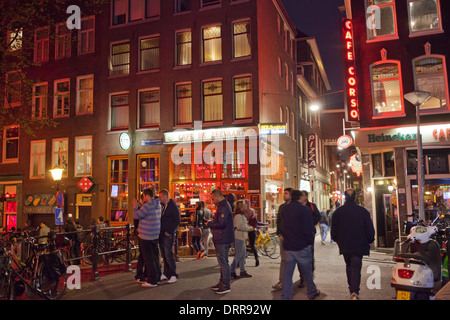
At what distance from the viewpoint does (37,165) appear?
25328 millimetres

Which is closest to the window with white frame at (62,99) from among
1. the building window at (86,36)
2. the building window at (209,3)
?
Result: the building window at (86,36)

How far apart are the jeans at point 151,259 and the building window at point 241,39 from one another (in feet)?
49.4

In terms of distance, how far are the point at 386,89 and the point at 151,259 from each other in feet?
43.1

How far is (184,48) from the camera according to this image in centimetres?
2273

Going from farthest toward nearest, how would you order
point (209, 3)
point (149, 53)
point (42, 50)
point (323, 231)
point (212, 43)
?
point (42, 50)
point (149, 53)
point (209, 3)
point (212, 43)
point (323, 231)

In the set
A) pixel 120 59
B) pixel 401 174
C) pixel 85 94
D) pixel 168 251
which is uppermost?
pixel 120 59

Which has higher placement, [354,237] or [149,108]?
[149,108]

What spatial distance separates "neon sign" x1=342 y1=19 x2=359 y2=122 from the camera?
17.0 meters

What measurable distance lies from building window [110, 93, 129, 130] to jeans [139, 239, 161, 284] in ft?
53.0

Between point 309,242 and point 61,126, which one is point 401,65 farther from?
point 61,126

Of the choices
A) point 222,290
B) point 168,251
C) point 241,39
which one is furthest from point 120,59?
point 222,290

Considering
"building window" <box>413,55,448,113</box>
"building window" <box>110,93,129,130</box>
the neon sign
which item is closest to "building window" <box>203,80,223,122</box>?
"building window" <box>110,93,129,130</box>

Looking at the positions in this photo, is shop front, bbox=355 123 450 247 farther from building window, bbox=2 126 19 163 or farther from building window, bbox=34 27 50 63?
building window, bbox=2 126 19 163

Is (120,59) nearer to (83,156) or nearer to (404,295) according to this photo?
(83,156)
